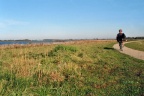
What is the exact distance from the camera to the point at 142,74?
9.42 meters

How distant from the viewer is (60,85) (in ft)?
24.8

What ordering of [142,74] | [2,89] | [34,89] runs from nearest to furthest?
[2,89], [34,89], [142,74]

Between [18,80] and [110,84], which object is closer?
[18,80]

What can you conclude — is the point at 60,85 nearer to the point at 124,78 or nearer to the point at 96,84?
the point at 96,84

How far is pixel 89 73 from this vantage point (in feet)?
31.4

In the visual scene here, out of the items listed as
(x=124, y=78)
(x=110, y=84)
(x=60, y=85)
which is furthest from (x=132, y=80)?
(x=60, y=85)

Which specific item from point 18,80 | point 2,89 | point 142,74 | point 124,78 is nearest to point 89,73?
point 124,78

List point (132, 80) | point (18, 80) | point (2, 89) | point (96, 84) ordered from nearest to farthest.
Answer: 1. point (2, 89)
2. point (18, 80)
3. point (96, 84)
4. point (132, 80)

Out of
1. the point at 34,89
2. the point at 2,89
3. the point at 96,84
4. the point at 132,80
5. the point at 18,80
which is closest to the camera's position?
the point at 2,89

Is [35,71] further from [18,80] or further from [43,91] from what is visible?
[43,91]

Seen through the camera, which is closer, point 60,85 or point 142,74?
point 60,85

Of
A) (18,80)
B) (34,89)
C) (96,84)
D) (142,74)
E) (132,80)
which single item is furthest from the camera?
(142,74)

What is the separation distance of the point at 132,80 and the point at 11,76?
14.1ft

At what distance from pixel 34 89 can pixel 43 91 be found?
1.13ft
